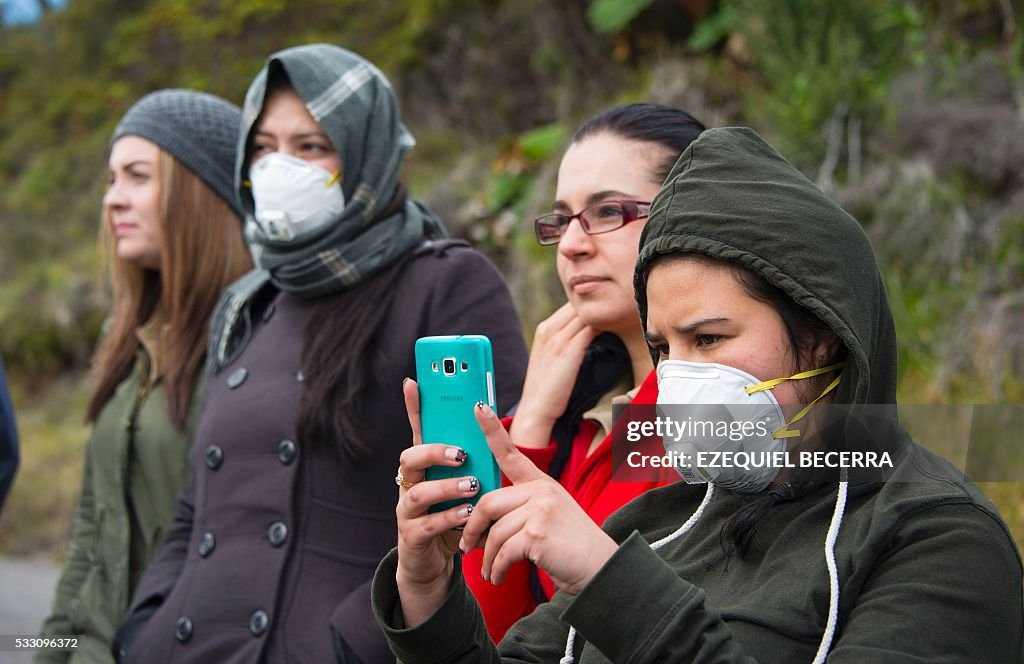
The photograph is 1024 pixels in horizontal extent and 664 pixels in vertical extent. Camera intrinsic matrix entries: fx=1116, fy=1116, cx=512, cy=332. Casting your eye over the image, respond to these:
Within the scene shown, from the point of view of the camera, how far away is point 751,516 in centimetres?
201

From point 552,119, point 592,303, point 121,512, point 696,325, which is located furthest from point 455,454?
point 552,119

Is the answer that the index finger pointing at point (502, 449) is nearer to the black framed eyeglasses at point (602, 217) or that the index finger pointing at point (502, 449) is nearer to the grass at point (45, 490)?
the black framed eyeglasses at point (602, 217)

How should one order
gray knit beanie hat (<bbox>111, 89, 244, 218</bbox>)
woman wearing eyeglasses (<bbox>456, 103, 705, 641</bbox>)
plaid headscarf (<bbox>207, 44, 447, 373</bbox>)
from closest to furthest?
1. woman wearing eyeglasses (<bbox>456, 103, 705, 641</bbox>)
2. plaid headscarf (<bbox>207, 44, 447, 373</bbox>)
3. gray knit beanie hat (<bbox>111, 89, 244, 218</bbox>)

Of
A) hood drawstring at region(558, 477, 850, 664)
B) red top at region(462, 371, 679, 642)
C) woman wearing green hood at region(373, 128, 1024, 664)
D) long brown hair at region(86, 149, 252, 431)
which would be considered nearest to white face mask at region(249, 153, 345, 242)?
long brown hair at region(86, 149, 252, 431)

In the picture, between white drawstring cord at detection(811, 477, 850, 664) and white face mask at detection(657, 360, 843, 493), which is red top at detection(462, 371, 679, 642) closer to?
white face mask at detection(657, 360, 843, 493)

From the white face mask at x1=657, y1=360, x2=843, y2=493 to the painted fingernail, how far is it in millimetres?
403

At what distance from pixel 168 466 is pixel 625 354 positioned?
1832 mm

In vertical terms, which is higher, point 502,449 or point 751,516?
point 502,449

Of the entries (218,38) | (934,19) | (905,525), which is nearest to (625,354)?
(905,525)

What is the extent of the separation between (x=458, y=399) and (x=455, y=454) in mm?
110

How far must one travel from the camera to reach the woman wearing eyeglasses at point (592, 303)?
2707mm

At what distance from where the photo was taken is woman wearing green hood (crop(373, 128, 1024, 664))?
173cm

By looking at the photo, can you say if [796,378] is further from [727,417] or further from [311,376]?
[311,376]

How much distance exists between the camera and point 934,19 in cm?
702
